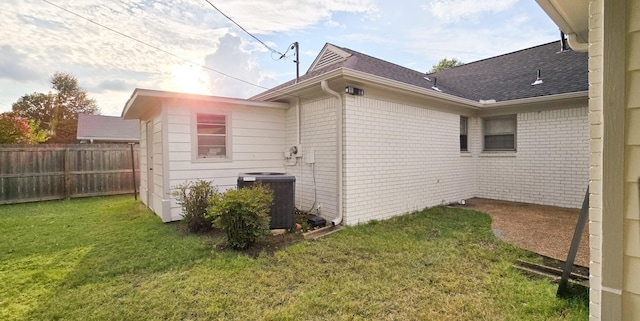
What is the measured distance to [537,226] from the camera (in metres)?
5.07

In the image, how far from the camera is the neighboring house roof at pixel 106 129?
48.2 ft

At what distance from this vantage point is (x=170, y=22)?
704 centimetres

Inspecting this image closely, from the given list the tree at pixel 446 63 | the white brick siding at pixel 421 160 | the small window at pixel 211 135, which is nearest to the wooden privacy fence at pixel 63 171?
the small window at pixel 211 135

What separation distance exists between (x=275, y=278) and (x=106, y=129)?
16.9 m

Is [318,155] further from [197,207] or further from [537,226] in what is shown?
[537,226]

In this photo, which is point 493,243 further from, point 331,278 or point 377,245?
point 331,278

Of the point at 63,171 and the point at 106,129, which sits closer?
the point at 63,171

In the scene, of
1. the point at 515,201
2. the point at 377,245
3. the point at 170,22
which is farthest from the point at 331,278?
the point at 170,22

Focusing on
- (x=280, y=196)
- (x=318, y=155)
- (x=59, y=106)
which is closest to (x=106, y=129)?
(x=318, y=155)

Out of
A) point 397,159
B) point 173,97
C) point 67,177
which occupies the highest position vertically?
point 173,97

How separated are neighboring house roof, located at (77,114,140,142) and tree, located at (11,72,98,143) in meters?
10.1

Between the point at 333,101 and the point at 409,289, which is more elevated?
the point at 333,101

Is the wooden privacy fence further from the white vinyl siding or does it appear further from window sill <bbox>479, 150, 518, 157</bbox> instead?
window sill <bbox>479, 150, 518, 157</bbox>

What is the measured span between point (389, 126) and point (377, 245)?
2.65 m
